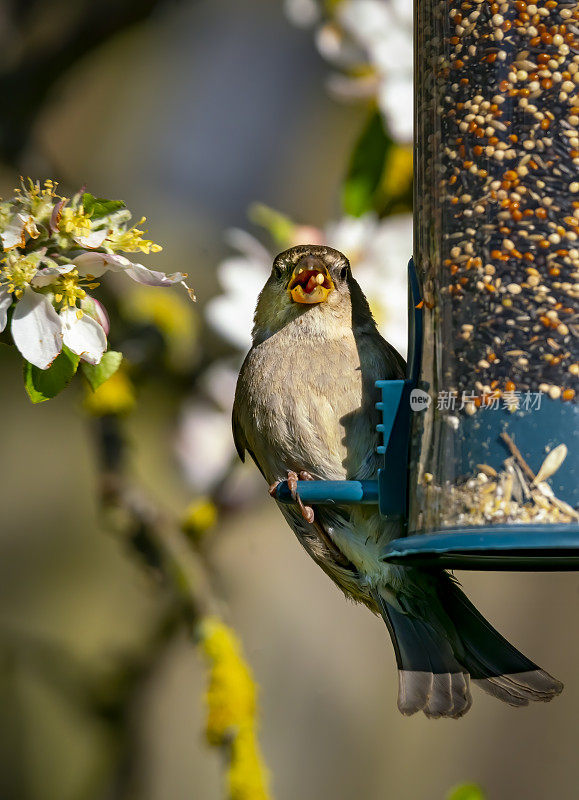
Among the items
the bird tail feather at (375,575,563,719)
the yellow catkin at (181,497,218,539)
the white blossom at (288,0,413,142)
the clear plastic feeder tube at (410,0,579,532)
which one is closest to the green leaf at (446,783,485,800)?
the bird tail feather at (375,575,563,719)

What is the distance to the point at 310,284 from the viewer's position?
3.12m

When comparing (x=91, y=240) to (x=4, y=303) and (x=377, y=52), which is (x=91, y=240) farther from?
(x=377, y=52)

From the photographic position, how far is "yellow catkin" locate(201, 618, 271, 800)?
3.42 metres

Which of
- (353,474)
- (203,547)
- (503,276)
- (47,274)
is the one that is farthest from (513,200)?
(203,547)

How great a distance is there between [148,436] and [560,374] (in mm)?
3101

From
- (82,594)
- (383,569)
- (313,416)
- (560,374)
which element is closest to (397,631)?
(383,569)

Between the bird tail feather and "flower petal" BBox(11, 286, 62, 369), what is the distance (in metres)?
1.18

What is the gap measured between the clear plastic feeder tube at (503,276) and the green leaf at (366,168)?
845mm

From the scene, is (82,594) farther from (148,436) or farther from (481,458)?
(481,458)

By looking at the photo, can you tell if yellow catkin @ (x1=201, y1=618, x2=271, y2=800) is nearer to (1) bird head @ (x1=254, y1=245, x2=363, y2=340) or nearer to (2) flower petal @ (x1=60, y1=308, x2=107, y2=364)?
(1) bird head @ (x1=254, y1=245, x2=363, y2=340)

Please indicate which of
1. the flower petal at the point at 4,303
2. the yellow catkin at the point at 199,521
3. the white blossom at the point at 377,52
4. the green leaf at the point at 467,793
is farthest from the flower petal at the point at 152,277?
the yellow catkin at the point at 199,521

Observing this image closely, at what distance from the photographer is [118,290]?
14.3 feet

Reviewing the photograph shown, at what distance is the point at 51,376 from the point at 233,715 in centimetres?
165

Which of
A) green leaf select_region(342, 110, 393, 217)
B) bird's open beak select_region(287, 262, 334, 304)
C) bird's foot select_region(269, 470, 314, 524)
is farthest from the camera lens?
green leaf select_region(342, 110, 393, 217)
